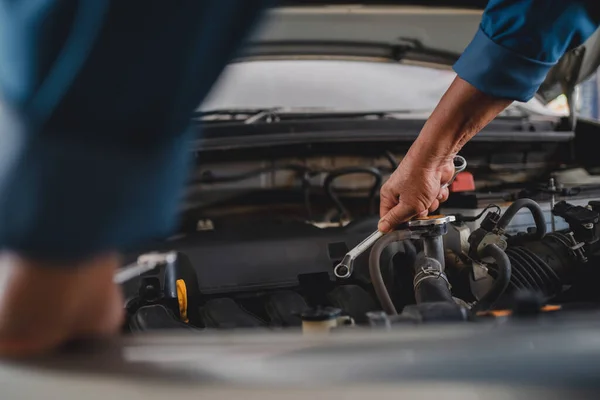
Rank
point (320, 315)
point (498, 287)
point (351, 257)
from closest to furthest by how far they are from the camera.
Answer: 1. point (320, 315)
2. point (498, 287)
3. point (351, 257)

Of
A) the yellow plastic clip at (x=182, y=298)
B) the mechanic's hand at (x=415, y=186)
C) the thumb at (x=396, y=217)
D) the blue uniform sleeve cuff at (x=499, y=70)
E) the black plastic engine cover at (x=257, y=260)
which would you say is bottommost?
the yellow plastic clip at (x=182, y=298)

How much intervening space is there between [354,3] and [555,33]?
0.86m

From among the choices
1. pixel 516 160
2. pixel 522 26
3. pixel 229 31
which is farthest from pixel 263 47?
pixel 229 31

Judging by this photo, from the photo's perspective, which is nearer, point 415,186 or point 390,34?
point 415,186

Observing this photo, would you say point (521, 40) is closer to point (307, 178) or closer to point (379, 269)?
point (379, 269)

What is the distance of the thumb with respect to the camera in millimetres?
1185

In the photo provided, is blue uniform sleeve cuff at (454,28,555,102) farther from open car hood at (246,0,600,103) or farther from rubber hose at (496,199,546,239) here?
open car hood at (246,0,600,103)

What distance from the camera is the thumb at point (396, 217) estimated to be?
3.89 feet

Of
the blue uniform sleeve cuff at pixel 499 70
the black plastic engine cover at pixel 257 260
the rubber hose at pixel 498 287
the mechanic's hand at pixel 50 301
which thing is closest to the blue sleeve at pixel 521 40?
the blue uniform sleeve cuff at pixel 499 70

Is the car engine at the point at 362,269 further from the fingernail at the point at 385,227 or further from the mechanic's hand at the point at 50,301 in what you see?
the mechanic's hand at the point at 50,301

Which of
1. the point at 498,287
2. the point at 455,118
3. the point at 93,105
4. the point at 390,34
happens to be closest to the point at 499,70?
the point at 455,118

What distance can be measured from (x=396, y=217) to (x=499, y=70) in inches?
13.6

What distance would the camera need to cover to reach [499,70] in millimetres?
1065

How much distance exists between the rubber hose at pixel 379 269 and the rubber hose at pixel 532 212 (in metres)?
0.24
